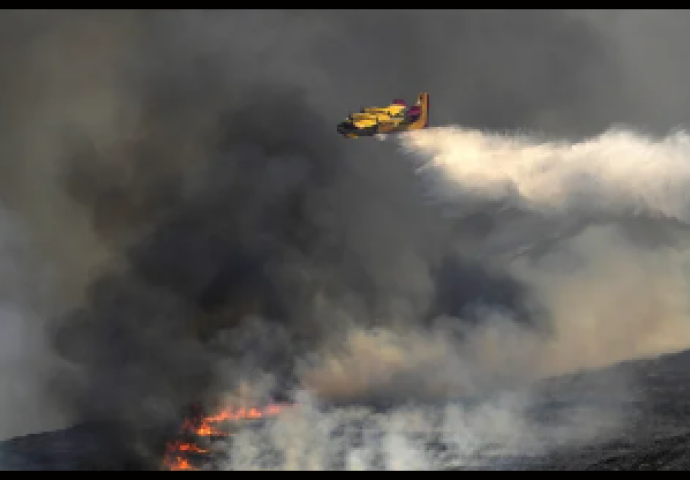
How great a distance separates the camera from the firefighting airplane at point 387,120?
93375 mm

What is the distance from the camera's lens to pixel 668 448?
82062 mm

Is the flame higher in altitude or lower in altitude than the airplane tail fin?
lower

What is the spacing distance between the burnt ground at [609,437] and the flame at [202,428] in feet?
18.2

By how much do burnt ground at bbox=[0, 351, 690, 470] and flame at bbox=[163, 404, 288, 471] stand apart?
554 cm

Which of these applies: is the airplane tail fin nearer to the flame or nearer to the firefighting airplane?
the firefighting airplane

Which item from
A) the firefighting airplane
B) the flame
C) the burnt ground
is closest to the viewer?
the burnt ground

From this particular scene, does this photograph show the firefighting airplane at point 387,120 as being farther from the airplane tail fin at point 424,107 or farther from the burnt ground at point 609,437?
the burnt ground at point 609,437

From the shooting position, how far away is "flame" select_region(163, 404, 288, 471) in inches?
3398

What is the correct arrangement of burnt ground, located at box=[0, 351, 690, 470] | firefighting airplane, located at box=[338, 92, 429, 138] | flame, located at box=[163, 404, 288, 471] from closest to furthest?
burnt ground, located at box=[0, 351, 690, 470] < flame, located at box=[163, 404, 288, 471] < firefighting airplane, located at box=[338, 92, 429, 138]

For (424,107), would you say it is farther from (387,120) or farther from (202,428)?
(202,428)

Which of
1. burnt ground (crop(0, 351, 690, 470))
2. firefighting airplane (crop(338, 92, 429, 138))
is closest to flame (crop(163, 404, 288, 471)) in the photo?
burnt ground (crop(0, 351, 690, 470))

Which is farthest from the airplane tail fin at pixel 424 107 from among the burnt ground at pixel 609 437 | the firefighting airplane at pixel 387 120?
the burnt ground at pixel 609 437

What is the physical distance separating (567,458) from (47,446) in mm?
57482

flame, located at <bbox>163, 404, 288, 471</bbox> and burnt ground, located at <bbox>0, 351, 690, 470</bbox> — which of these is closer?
burnt ground, located at <bbox>0, 351, 690, 470</bbox>
